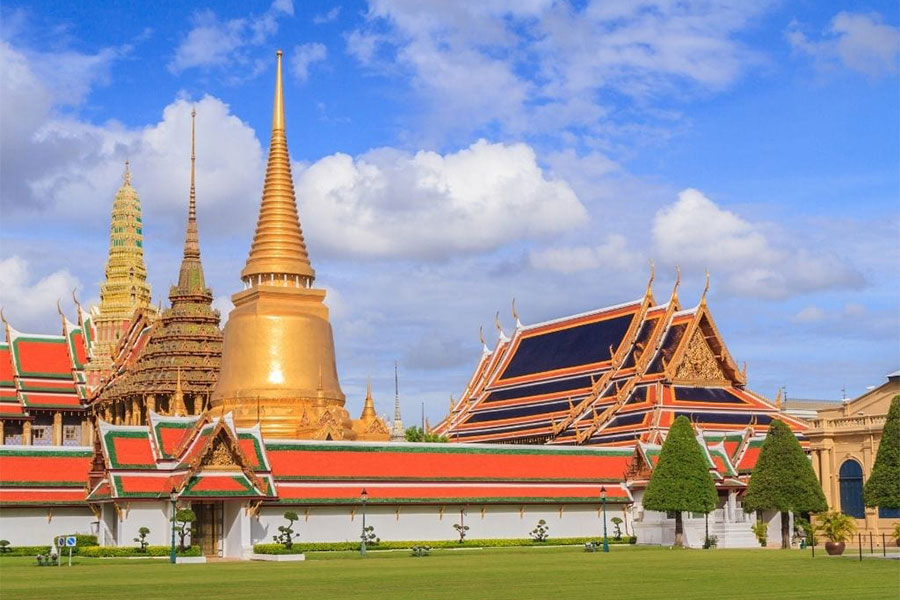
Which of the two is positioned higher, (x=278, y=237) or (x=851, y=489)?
(x=278, y=237)

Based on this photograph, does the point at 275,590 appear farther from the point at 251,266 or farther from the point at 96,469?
the point at 251,266

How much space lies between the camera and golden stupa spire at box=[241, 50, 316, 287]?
59531 millimetres

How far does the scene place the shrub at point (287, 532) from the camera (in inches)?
1757

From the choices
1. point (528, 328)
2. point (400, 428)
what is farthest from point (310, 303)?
point (400, 428)

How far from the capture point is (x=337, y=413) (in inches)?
2205

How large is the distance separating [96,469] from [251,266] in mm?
16350

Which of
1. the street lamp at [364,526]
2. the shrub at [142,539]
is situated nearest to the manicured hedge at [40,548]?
the shrub at [142,539]

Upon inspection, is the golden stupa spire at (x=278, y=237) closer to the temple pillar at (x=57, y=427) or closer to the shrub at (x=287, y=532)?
the shrub at (x=287, y=532)

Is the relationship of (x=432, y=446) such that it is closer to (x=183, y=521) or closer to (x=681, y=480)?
(x=681, y=480)

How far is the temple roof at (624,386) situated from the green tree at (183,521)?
23056mm

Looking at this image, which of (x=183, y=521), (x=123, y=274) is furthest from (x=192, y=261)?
(x=183, y=521)

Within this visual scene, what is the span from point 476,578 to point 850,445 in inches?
1437

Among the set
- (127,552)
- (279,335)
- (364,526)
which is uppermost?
(279,335)

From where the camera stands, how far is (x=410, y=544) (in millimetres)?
47438
